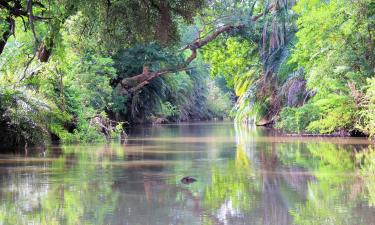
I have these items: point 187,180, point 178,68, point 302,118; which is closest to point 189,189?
point 187,180

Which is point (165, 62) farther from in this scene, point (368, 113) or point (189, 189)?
point (189, 189)

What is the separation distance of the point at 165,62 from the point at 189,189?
3148 cm

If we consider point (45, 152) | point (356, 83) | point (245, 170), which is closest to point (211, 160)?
point (245, 170)

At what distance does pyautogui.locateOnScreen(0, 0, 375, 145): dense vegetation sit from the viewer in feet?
45.5

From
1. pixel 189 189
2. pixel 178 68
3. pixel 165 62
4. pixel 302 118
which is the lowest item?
pixel 189 189

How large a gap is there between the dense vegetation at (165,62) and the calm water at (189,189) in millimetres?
2785

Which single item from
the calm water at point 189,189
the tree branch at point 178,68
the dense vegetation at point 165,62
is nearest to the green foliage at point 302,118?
the dense vegetation at point 165,62

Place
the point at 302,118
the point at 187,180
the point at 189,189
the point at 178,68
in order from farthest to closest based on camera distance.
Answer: the point at 178,68 → the point at 302,118 → the point at 187,180 → the point at 189,189

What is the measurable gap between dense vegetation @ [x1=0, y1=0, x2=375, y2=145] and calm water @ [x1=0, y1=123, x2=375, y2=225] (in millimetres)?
2785

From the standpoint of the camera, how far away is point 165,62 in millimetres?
40969

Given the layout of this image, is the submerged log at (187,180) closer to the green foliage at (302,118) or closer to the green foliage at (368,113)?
the green foliage at (368,113)

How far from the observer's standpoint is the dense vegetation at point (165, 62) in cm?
1388

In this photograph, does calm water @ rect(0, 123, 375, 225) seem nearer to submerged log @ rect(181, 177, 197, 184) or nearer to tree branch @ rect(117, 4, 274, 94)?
submerged log @ rect(181, 177, 197, 184)

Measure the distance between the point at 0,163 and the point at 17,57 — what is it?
9195 mm
